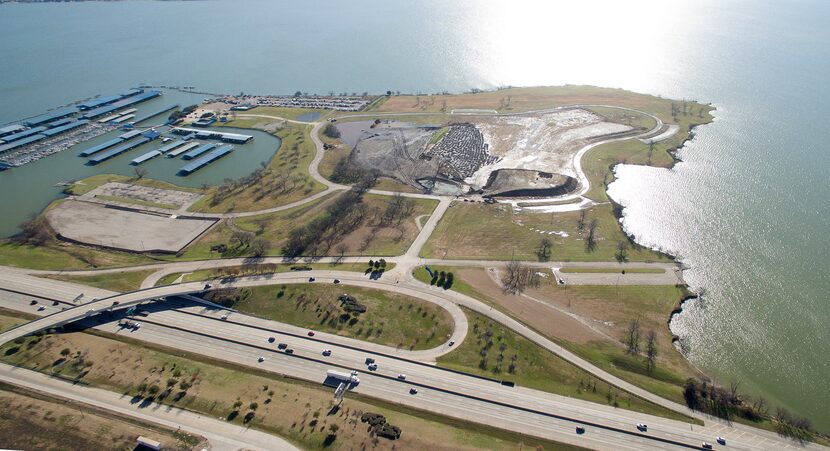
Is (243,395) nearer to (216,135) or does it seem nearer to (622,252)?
(622,252)

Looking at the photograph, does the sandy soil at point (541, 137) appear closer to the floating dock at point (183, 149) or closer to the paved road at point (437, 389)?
the paved road at point (437, 389)

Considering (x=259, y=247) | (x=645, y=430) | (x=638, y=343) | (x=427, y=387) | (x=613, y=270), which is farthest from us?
(x=259, y=247)

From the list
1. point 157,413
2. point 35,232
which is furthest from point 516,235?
point 35,232

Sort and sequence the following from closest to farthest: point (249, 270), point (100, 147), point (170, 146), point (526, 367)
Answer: point (526, 367) < point (249, 270) < point (100, 147) < point (170, 146)

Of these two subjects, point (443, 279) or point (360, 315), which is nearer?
point (360, 315)

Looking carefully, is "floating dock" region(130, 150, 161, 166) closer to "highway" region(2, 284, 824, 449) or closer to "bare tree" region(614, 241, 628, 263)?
"highway" region(2, 284, 824, 449)

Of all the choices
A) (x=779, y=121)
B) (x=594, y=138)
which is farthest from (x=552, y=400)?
(x=779, y=121)

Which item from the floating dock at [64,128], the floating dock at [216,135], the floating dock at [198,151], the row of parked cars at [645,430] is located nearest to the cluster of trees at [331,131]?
the floating dock at [216,135]
